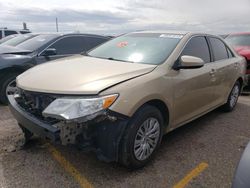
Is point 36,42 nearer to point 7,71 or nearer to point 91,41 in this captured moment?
point 7,71

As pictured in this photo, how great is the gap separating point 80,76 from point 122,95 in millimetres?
559

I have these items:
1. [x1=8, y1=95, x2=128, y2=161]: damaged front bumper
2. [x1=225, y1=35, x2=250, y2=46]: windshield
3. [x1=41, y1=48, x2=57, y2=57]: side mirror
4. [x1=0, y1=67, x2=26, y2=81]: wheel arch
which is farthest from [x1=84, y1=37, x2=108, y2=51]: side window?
[x1=225, y1=35, x2=250, y2=46]: windshield

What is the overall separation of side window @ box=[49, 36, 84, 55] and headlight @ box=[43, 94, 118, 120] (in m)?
3.71

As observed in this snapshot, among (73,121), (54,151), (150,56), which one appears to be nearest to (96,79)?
(73,121)

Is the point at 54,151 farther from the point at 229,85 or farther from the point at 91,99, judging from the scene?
the point at 229,85

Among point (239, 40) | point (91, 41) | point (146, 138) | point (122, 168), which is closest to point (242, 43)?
point (239, 40)

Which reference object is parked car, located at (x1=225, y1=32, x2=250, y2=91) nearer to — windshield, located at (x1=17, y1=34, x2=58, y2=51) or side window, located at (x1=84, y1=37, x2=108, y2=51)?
side window, located at (x1=84, y1=37, x2=108, y2=51)

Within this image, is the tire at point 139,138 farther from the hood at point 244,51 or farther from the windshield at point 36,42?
the hood at point 244,51

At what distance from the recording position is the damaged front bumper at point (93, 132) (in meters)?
2.42

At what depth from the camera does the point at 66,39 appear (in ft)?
20.5

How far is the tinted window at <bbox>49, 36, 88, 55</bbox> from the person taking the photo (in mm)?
6030

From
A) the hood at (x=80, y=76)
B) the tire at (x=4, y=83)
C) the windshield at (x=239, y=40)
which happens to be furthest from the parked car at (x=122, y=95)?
the windshield at (x=239, y=40)

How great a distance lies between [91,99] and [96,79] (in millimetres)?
322

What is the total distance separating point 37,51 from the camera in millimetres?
5621
